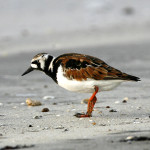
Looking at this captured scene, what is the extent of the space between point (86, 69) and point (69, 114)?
0.59m

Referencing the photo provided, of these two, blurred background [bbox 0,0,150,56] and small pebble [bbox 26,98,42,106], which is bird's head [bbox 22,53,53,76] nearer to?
small pebble [bbox 26,98,42,106]

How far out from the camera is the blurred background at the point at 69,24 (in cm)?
1234

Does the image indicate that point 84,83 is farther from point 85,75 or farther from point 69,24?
point 69,24

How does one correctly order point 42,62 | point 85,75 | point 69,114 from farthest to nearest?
point 42,62
point 69,114
point 85,75

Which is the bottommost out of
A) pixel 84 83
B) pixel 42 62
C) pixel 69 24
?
pixel 84 83

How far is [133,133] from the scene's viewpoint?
4.12 meters

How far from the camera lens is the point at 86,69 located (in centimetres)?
546

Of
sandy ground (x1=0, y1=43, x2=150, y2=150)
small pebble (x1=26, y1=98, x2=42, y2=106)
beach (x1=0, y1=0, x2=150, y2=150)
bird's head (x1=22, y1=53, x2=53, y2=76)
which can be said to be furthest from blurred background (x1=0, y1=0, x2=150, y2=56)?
bird's head (x1=22, y1=53, x2=53, y2=76)

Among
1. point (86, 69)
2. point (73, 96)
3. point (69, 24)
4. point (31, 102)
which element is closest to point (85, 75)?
point (86, 69)

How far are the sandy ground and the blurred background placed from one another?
7.36ft

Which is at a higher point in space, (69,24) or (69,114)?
(69,24)

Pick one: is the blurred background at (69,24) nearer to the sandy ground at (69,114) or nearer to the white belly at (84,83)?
the sandy ground at (69,114)

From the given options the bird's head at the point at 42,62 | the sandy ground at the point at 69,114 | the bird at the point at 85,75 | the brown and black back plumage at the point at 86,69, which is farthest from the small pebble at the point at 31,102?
the brown and black back plumage at the point at 86,69

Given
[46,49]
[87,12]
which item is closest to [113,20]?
[87,12]
